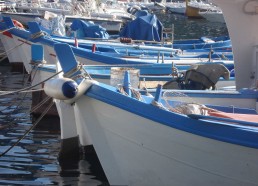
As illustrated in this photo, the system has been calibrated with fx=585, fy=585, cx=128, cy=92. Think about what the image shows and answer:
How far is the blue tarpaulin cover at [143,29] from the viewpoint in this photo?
20839 millimetres

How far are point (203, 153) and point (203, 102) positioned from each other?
2222mm

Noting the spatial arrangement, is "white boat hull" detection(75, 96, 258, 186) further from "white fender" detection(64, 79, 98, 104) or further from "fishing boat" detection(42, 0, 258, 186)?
"white fender" detection(64, 79, 98, 104)

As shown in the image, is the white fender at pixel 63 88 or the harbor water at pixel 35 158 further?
the harbor water at pixel 35 158

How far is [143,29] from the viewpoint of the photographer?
20.9m

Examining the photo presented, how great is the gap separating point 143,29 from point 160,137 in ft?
47.0

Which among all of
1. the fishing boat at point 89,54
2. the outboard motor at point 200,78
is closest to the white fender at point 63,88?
the outboard motor at point 200,78

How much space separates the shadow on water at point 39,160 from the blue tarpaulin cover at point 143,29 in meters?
8.28

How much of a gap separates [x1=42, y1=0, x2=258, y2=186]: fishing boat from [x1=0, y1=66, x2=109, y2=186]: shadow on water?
164cm

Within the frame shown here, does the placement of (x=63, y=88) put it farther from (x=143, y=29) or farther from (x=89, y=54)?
(x=143, y=29)

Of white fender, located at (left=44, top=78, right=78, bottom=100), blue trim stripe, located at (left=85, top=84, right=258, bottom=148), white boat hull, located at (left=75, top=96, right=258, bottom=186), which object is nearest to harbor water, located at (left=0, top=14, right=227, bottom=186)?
white boat hull, located at (left=75, top=96, right=258, bottom=186)

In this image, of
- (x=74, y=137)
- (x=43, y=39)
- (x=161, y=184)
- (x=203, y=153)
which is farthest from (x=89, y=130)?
(x=43, y=39)

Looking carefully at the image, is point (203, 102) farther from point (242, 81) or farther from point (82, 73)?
point (82, 73)

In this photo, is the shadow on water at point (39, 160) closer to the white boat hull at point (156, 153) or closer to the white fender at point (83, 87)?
the white boat hull at point (156, 153)

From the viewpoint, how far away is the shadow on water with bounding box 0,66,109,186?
355 inches
